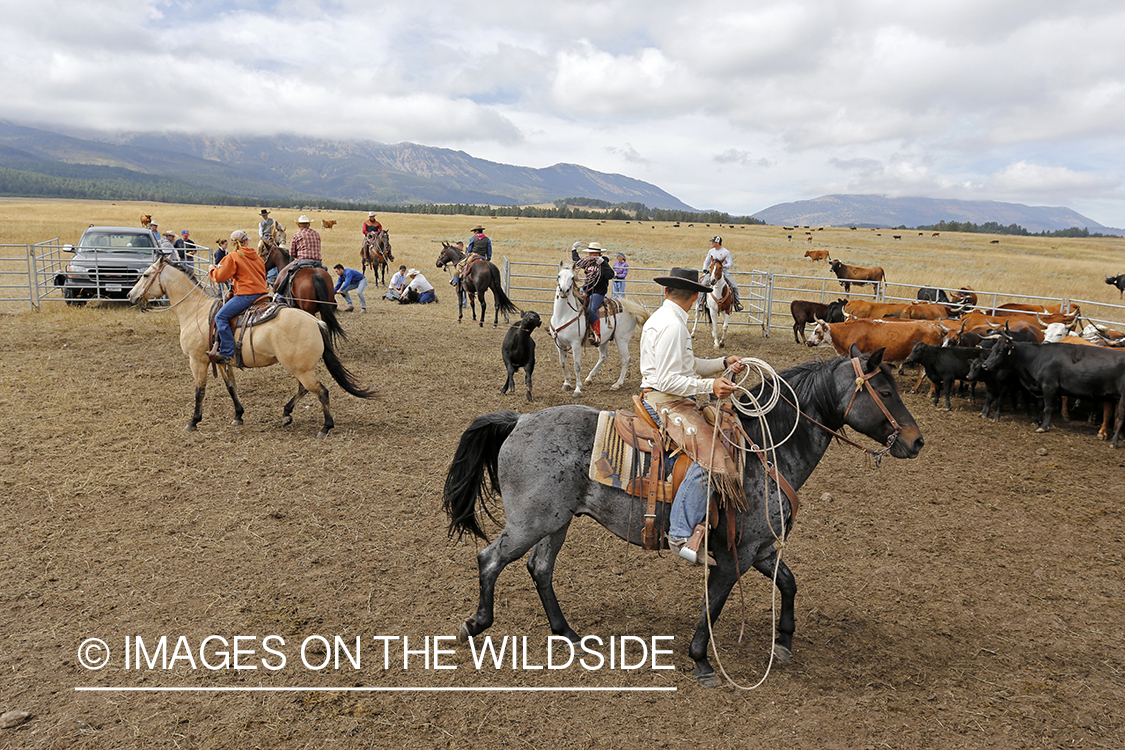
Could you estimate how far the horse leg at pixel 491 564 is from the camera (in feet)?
13.0

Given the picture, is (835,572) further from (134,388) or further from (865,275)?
(865,275)

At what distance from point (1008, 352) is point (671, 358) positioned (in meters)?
8.43

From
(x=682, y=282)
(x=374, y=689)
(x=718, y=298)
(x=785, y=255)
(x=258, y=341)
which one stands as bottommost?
(x=374, y=689)

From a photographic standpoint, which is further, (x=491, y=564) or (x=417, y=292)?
(x=417, y=292)

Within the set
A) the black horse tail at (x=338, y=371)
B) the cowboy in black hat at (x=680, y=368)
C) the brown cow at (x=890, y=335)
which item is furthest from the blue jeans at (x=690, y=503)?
the brown cow at (x=890, y=335)

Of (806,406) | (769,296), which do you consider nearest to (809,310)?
(769,296)

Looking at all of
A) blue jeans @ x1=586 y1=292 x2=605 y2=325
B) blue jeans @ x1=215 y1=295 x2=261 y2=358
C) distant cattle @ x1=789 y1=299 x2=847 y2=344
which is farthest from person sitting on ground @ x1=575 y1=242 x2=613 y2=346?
distant cattle @ x1=789 y1=299 x2=847 y2=344

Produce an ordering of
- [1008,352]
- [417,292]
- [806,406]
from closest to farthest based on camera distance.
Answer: [806,406], [1008,352], [417,292]

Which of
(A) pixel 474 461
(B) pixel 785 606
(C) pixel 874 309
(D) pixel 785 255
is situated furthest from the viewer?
(D) pixel 785 255

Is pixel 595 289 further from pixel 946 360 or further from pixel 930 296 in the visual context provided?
pixel 930 296

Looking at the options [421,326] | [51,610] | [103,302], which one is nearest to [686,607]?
[51,610]

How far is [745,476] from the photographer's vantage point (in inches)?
153

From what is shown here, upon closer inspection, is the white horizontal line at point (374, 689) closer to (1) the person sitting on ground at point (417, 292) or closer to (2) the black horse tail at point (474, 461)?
(2) the black horse tail at point (474, 461)
